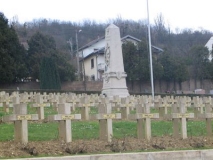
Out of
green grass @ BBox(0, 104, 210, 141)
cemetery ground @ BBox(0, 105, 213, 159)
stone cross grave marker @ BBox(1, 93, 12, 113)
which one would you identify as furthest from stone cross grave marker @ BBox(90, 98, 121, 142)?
stone cross grave marker @ BBox(1, 93, 12, 113)

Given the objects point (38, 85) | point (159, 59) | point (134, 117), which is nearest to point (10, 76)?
point (38, 85)

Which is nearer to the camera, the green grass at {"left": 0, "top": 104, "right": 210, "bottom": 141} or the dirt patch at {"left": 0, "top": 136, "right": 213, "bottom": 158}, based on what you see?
the dirt patch at {"left": 0, "top": 136, "right": 213, "bottom": 158}

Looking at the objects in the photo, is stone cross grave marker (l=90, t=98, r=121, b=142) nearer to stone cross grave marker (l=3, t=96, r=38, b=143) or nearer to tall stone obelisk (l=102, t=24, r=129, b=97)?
stone cross grave marker (l=3, t=96, r=38, b=143)

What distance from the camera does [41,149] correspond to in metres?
9.91

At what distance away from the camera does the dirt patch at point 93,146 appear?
9727 millimetres

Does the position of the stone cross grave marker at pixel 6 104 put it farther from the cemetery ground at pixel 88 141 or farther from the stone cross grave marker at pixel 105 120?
the stone cross grave marker at pixel 105 120

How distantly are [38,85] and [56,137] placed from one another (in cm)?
4165

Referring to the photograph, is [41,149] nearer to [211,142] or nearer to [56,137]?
[56,137]

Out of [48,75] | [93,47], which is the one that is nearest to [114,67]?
[48,75]

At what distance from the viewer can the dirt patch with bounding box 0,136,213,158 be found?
9.73 m

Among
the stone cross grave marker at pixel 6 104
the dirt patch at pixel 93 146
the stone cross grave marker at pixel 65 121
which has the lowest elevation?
the dirt patch at pixel 93 146

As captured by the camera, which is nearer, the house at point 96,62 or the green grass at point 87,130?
the green grass at point 87,130

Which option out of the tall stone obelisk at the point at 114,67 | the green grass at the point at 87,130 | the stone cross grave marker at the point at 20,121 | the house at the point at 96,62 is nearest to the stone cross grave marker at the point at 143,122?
the green grass at the point at 87,130

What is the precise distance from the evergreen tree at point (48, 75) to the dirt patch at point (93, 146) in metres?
35.6
